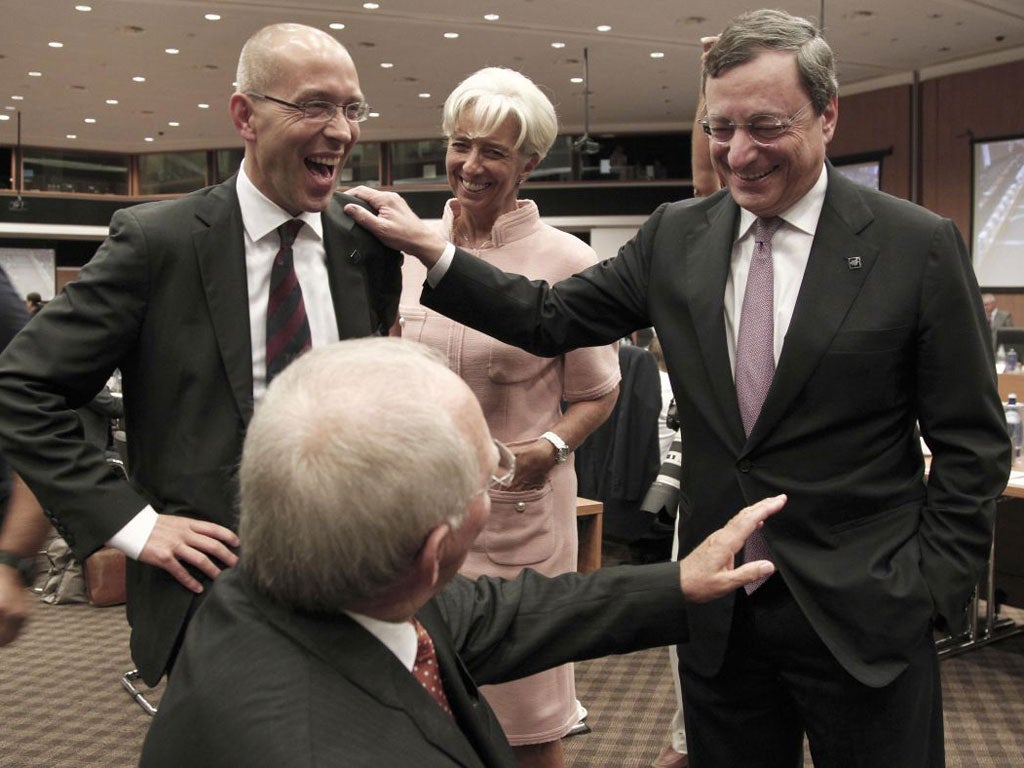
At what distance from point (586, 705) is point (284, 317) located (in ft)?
8.96

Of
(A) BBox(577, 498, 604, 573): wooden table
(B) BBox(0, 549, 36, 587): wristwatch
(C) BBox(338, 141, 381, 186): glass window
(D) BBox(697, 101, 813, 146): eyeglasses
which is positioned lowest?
(A) BBox(577, 498, 604, 573): wooden table

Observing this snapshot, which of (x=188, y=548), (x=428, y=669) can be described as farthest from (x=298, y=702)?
(x=188, y=548)

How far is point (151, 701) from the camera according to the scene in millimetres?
4082

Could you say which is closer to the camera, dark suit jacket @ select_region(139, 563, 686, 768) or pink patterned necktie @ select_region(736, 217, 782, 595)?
dark suit jacket @ select_region(139, 563, 686, 768)

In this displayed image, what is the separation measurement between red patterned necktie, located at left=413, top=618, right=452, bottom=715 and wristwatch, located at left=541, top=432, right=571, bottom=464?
105 cm

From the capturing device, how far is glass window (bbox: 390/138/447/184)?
18.0 meters

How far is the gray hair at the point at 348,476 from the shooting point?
0.97 meters

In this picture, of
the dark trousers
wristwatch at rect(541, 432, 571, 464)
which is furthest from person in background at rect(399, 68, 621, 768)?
the dark trousers

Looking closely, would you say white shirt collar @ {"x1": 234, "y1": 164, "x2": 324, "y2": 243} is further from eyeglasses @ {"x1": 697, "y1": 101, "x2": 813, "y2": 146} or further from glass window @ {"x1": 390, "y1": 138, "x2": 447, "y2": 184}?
glass window @ {"x1": 390, "y1": 138, "x2": 447, "y2": 184}

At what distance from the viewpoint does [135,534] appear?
62.5 inches

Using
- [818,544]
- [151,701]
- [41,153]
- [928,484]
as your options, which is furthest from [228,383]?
[41,153]

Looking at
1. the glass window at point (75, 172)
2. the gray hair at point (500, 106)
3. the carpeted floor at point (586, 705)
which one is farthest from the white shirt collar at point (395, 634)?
the glass window at point (75, 172)

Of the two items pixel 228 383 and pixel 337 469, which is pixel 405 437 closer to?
pixel 337 469

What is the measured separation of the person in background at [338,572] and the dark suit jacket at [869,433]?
27.7 inches
